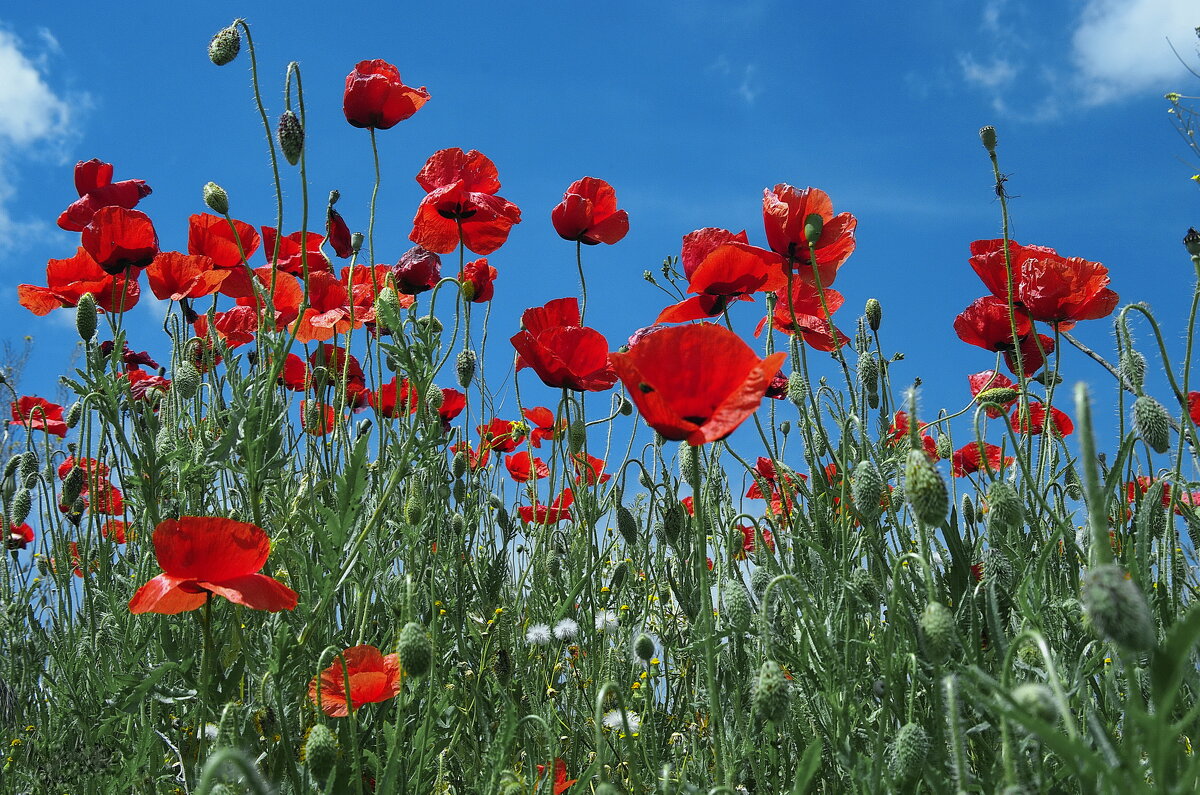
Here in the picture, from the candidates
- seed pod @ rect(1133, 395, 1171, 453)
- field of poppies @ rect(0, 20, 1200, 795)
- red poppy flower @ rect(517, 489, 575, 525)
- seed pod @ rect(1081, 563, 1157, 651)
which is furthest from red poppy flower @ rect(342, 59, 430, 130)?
seed pod @ rect(1081, 563, 1157, 651)

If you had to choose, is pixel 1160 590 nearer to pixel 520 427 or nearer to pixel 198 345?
pixel 520 427

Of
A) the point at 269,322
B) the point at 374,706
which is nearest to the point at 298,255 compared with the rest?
the point at 269,322

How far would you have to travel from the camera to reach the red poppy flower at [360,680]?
6.30ft

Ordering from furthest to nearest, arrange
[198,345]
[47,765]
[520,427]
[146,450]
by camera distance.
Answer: [520,427] → [198,345] → [47,765] → [146,450]

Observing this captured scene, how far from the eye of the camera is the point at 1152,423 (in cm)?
169

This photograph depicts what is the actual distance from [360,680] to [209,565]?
369mm

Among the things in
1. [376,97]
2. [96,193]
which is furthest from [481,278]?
[96,193]

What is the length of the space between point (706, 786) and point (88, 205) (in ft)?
9.16

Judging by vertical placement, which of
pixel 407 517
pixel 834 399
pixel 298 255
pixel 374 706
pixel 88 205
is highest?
pixel 88 205

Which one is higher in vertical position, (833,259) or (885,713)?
(833,259)

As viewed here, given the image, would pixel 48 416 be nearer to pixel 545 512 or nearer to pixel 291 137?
pixel 545 512

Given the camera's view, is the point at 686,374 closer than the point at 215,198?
Yes

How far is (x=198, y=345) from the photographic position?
12.5 ft

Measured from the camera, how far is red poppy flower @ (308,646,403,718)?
1.92 meters
